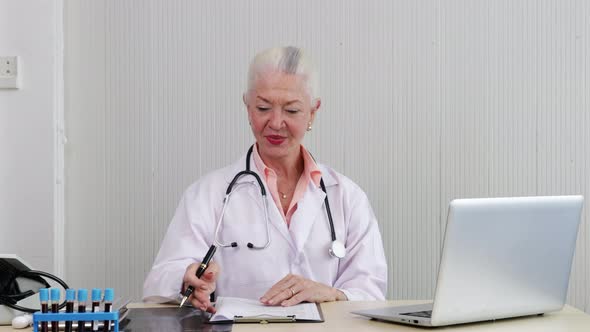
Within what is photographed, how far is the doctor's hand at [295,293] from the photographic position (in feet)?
6.10

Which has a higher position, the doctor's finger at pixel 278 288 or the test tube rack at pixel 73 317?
the test tube rack at pixel 73 317

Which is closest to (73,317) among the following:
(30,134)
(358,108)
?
(30,134)

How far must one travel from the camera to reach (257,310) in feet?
5.72

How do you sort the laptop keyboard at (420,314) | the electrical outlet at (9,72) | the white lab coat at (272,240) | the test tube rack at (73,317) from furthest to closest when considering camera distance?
the electrical outlet at (9,72) < the white lab coat at (272,240) < the laptop keyboard at (420,314) < the test tube rack at (73,317)

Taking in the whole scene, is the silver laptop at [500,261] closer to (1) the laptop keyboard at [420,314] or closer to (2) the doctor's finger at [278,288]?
(1) the laptop keyboard at [420,314]

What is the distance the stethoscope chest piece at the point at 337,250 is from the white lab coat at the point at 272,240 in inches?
1.9

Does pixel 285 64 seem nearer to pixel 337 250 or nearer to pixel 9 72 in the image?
pixel 337 250

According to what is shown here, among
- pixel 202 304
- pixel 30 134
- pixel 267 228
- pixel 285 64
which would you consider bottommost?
pixel 202 304

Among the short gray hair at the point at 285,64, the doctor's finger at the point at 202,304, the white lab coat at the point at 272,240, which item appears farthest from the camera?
the short gray hair at the point at 285,64

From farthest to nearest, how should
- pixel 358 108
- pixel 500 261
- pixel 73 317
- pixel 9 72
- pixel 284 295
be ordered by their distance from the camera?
pixel 358 108 < pixel 9 72 < pixel 284 295 < pixel 500 261 < pixel 73 317

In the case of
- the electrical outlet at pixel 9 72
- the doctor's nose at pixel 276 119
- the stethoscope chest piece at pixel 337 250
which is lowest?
Result: the stethoscope chest piece at pixel 337 250

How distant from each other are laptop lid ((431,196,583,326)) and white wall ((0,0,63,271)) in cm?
165

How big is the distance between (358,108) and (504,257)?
1354 millimetres

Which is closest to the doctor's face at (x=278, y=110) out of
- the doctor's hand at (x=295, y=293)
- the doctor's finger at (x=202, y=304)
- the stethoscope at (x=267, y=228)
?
the stethoscope at (x=267, y=228)
